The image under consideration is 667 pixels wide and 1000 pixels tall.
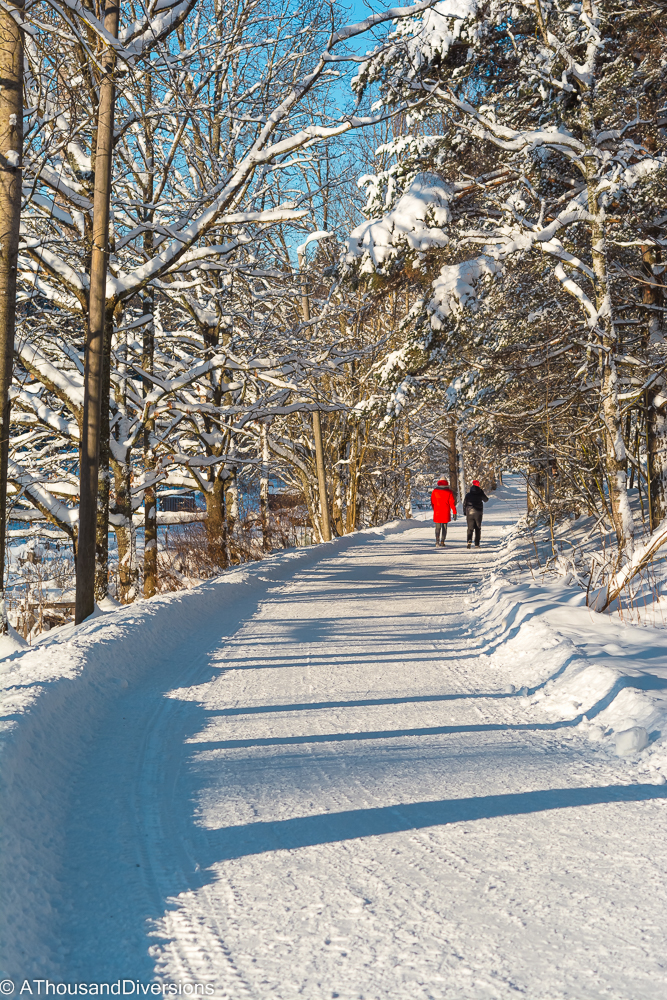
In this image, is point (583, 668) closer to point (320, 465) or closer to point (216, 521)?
point (216, 521)

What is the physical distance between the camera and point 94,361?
8539 mm

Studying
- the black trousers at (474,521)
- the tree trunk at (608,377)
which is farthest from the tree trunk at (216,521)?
the tree trunk at (608,377)

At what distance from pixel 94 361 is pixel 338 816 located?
260 inches

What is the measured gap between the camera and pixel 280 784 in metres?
3.88

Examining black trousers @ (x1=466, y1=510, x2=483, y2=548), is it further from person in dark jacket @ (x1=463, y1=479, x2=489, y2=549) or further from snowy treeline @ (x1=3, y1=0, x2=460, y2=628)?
snowy treeline @ (x1=3, y1=0, x2=460, y2=628)

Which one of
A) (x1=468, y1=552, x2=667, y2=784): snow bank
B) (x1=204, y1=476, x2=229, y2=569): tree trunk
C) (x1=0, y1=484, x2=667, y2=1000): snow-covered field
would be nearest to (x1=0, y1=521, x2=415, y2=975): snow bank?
(x1=0, y1=484, x2=667, y2=1000): snow-covered field

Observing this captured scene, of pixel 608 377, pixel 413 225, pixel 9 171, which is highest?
pixel 413 225

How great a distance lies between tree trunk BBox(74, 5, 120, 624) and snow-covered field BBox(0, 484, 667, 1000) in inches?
66.1

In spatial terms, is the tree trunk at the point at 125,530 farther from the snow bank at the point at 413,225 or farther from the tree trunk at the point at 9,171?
Answer: the snow bank at the point at 413,225

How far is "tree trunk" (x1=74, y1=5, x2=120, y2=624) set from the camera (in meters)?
8.41

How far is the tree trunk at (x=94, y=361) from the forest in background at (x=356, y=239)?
0.03 m

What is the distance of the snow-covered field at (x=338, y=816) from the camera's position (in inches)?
94.9

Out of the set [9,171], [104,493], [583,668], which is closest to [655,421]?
[583,668]

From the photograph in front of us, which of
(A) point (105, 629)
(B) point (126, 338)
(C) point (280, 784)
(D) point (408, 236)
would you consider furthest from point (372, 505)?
(C) point (280, 784)
